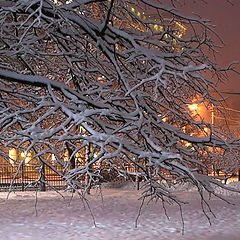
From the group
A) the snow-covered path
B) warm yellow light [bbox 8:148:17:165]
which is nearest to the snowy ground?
the snow-covered path

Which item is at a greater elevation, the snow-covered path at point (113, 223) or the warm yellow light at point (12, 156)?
the warm yellow light at point (12, 156)

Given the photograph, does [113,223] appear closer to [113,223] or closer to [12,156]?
[113,223]

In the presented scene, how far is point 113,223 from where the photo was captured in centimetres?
962

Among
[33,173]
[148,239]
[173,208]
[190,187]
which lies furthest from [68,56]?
[33,173]

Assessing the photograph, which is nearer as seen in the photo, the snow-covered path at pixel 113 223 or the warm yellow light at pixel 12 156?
the snow-covered path at pixel 113 223

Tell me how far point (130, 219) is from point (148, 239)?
7.69 ft

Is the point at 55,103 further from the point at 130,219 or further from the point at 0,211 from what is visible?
the point at 0,211

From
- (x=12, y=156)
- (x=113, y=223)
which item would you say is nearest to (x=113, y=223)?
(x=113, y=223)

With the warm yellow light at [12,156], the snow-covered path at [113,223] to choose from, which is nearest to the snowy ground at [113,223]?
the snow-covered path at [113,223]

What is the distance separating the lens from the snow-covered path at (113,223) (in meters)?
8.26

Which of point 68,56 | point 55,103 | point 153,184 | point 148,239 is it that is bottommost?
point 148,239

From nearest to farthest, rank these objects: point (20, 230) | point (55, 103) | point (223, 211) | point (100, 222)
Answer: point (55, 103)
point (20, 230)
point (100, 222)
point (223, 211)

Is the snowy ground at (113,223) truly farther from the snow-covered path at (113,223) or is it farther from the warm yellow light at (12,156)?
the warm yellow light at (12,156)

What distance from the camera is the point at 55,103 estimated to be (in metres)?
6.44
